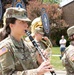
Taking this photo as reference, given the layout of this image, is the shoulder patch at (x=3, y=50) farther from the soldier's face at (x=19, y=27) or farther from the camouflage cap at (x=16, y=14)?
the camouflage cap at (x=16, y=14)

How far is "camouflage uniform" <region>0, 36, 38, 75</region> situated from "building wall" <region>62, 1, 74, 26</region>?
115 feet

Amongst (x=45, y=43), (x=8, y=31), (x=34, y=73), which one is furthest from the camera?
(x=45, y=43)

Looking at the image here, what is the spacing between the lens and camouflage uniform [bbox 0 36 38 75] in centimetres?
322

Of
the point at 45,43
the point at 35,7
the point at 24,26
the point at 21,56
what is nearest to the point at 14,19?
the point at 24,26

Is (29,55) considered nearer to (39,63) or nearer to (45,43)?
(39,63)

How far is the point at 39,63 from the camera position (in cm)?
358

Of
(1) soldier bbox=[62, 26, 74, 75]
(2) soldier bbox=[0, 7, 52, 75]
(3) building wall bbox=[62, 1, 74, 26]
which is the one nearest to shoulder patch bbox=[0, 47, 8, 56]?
(2) soldier bbox=[0, 7, 52, 75]

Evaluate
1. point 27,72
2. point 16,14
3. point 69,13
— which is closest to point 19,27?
point 16,14

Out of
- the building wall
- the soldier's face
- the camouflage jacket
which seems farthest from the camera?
the building wall

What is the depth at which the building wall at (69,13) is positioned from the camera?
38497 millimetres

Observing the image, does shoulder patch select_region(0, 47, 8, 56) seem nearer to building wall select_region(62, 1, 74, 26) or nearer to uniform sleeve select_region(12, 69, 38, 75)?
uniform sleeve select_region(12, 69, 38, 75)

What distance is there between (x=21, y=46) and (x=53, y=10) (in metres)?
33.1

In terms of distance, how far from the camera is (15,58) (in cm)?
329

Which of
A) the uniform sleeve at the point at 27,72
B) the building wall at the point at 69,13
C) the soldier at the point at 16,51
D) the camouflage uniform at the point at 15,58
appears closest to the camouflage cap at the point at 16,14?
the soldier at the point at 16,51
